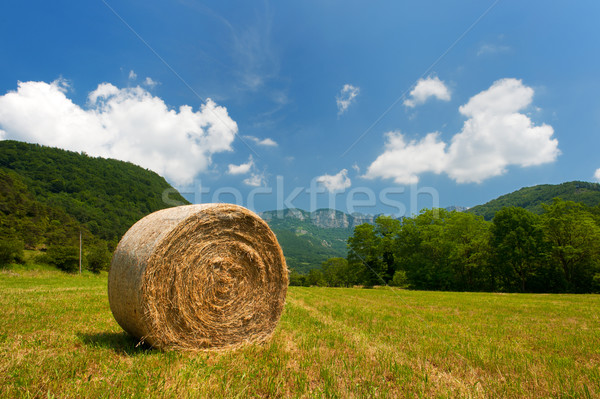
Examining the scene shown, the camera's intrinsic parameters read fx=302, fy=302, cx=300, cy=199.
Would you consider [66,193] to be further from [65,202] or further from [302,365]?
[302,365]

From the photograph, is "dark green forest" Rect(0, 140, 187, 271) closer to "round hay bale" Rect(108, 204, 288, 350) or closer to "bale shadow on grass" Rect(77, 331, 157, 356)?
"bale shadow on grass" Rect(77, 331, 157, 356)

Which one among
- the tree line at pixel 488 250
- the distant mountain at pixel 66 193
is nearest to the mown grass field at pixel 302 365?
the tree line at pixel 488 250

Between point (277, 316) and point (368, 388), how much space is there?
2.85 m

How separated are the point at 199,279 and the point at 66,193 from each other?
128 m

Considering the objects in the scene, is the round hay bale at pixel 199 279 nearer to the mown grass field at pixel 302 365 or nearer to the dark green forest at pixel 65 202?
the mown grass field at pixel 302 365

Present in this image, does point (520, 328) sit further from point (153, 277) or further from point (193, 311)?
point (153, 277)

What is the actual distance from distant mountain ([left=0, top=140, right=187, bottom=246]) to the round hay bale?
60.9 m

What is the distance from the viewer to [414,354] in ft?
15.3

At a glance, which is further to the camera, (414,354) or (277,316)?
(277,316)

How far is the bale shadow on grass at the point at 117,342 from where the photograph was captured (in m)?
4.22

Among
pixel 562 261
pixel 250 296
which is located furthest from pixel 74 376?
pixel 562 261

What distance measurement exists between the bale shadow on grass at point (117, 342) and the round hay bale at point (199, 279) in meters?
0.17

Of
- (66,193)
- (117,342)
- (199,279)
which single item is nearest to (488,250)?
(199,279)

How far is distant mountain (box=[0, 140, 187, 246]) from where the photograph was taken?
6178cm
